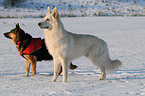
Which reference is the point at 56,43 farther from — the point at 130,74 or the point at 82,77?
the point at 130,74

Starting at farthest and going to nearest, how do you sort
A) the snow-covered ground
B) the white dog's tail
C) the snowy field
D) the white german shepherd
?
1. the snow-covered ground
2. the white dog's tail
3. the white german shepherd
4. the snowy field

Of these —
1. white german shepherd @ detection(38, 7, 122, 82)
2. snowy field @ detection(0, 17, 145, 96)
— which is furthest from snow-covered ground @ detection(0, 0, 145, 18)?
white german shepherd @ detection(38, 7, 122, 82)

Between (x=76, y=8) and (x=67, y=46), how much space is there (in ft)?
62.2

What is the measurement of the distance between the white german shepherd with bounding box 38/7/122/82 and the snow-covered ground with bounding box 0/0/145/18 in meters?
15.4

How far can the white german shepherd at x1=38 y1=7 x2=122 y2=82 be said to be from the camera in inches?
217

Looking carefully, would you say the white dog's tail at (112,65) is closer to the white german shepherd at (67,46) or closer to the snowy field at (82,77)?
the white german shepherd at (67,46)

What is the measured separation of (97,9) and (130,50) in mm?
14544

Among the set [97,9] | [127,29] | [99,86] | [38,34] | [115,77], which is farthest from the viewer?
[97,9]

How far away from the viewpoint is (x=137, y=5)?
85.8 feet

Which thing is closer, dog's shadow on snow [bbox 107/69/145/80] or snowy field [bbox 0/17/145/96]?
snowy field [bbox 0/17/145/96]

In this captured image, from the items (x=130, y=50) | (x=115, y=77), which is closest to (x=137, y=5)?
(x=130, y=50)

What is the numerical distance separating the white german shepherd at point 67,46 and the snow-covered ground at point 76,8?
50.4ft

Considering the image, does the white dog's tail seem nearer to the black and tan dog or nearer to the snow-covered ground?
the black and tan dog

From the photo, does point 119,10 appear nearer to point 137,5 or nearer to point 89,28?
point 137,5
